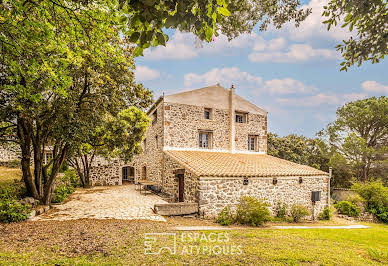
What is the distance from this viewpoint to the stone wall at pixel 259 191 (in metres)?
9.16

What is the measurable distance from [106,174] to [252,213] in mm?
14828

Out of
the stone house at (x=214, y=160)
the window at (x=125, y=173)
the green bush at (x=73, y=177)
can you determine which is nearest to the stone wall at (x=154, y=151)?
the stone house at (x=214, y=160)

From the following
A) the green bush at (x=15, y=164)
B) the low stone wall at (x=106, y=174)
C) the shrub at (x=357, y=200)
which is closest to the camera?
the green bush at (x=15, y=164)

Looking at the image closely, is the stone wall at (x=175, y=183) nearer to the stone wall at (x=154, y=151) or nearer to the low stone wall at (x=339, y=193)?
the stone wall at (x=154, y=151)

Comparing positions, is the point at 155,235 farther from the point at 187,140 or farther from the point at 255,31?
the point at 187,140

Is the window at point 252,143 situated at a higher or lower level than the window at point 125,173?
higher

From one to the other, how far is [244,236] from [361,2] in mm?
6213

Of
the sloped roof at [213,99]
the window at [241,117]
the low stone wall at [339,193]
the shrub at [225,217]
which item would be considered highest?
the sloped roof at [213,99]

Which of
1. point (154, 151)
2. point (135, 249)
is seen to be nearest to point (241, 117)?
point (154, 151)

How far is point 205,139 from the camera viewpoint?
15.2 metres

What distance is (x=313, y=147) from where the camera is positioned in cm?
2770

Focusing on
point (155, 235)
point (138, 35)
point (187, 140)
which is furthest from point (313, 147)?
point (138, 35)

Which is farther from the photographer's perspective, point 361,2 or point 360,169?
point 360,169

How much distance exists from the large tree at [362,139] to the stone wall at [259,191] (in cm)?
1191
